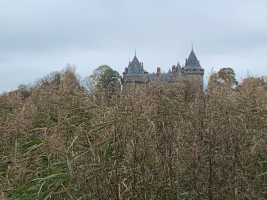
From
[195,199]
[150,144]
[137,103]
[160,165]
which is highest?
[137,103]

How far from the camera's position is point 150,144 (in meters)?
3.15

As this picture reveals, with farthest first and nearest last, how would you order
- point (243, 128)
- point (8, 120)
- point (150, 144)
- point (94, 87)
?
point (94, 87) → point (8, 120) → point (243, 128) → point (150, 144)

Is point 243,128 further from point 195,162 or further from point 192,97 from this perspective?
point 192,97

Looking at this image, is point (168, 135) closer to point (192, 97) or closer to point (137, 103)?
point (137, 103)

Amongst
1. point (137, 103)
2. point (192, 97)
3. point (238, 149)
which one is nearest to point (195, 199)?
point (238, 149)

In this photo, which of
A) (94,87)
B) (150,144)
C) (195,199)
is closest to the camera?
(150,144)

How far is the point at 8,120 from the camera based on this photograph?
5.45 m

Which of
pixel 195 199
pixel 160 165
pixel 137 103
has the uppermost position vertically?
pixel 137 103

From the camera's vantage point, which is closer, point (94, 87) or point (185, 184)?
point (185, 184)

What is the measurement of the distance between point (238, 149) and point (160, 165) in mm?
834

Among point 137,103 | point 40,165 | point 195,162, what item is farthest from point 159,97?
point 40,165

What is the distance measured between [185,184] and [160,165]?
41cm

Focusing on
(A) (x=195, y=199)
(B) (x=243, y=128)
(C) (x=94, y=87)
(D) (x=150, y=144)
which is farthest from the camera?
(C) (x=94, y=87)

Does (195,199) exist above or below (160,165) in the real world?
below
